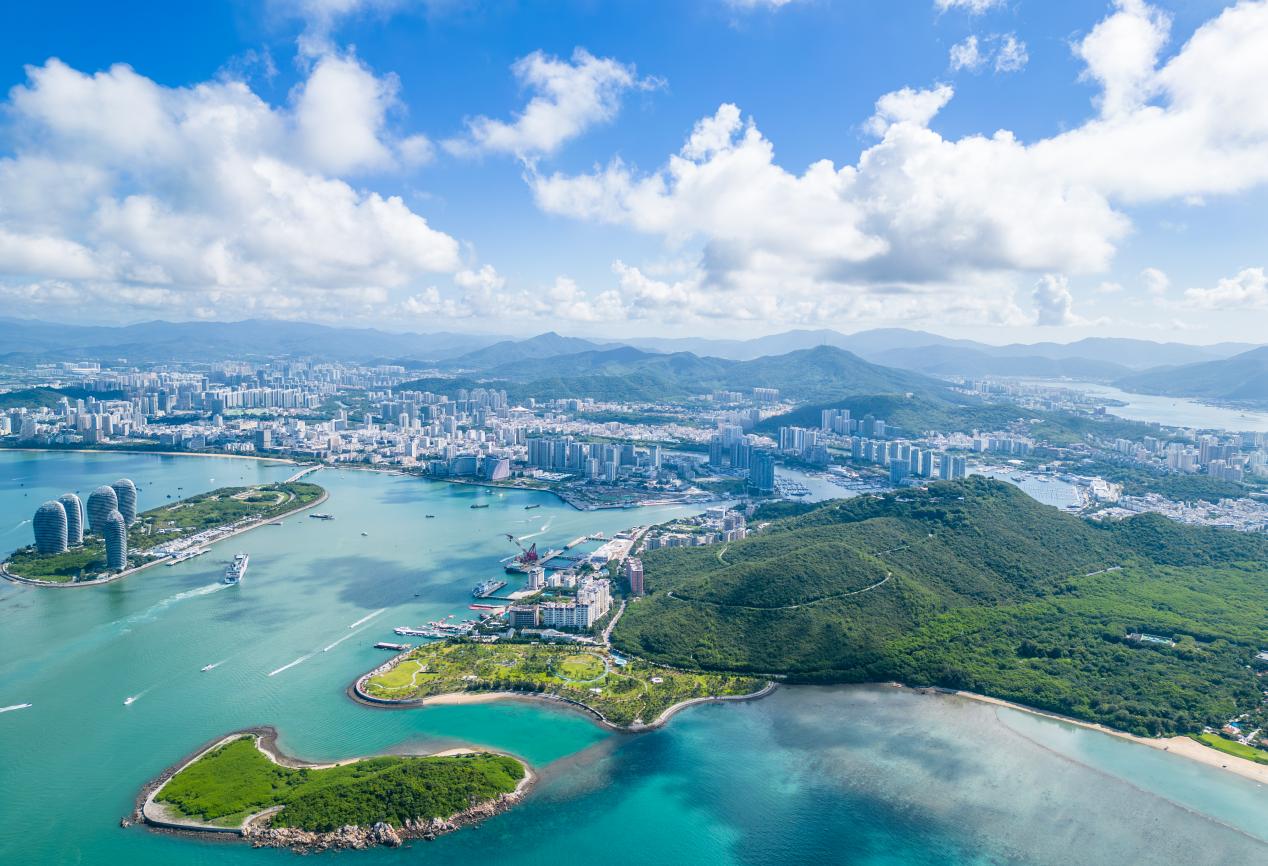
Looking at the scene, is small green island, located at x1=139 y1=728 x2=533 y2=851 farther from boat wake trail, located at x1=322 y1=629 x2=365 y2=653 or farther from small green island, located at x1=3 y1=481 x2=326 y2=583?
small green island, located at x1=3 y1=481 x2=326 y2=583

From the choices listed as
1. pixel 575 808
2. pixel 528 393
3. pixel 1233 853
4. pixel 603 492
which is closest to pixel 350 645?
pixel 575 808

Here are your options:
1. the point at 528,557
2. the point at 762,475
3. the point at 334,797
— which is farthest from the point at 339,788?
the point at 762,475

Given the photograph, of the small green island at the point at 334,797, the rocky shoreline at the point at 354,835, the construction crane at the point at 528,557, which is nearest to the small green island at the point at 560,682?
the small green island at the point at 334,797

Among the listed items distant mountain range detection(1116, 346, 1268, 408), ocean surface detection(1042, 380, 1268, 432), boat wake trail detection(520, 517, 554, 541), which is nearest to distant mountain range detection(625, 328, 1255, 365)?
distant mountain range detection(1116, 346, 1268, 408)

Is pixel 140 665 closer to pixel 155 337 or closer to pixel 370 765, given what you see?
pixel 370 765

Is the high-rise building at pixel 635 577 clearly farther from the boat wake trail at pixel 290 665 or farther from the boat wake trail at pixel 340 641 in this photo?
the boat wake trail at pixel 290 665
